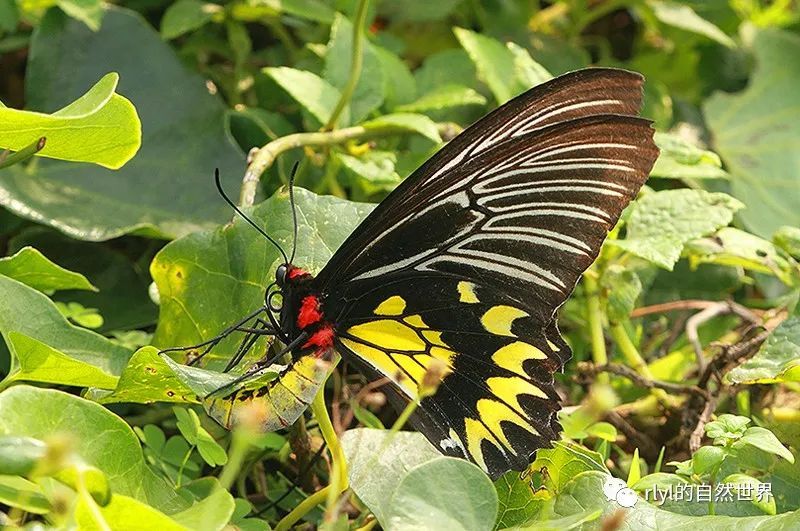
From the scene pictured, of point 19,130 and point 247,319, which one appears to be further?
point 247,319

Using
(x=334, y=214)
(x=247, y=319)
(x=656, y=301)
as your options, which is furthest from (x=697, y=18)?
(x=247, y=319)

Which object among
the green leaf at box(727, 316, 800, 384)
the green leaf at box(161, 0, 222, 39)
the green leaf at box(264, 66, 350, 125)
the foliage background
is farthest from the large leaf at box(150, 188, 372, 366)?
the green leaf at box(161, 0, 222, 39)

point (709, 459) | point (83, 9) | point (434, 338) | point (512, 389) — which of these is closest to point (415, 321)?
point (434, 338)

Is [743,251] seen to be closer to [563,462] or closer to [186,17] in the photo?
[563,462]

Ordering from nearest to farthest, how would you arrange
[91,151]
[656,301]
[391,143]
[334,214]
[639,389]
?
1. [91,151]
2. [334,214]
3. [639,389]
4. [391,143]
5. [656,301]

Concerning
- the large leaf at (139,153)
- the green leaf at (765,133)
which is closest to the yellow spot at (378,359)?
the large leaf at (139,153)

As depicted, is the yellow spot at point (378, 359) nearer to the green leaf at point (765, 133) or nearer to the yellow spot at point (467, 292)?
the yellow spot at point (467, 292)

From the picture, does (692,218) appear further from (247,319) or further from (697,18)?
(697,18)
